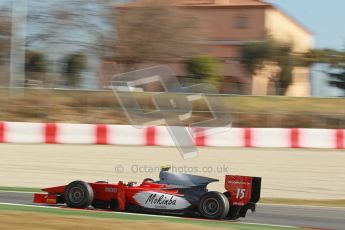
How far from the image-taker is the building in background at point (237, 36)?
23.3 metres

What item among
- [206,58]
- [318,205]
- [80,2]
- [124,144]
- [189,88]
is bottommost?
[318,205]

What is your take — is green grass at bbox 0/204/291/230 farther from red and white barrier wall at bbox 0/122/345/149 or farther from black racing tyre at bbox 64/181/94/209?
red and white barrier wall at bbox 0/122/345/149

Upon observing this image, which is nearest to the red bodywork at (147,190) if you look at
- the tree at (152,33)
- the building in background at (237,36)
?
the building in background at (237,36)

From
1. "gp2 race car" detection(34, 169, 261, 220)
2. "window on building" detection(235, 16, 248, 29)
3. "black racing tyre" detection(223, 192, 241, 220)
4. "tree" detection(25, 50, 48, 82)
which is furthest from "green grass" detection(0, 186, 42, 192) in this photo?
"window on building" detection(235, 16, 248, 29)

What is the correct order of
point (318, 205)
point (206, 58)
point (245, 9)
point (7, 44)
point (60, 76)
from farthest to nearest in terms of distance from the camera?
point (245, 9) < point (206, 58) < point (7, 44) < point (60, 76) < point (318, 205)

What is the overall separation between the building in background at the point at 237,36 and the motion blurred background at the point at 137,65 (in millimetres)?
86

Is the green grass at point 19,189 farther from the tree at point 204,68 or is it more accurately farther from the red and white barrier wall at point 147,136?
the tree at point 204,68

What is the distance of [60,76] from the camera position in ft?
70.4

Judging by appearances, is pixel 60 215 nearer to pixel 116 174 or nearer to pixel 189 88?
pixel 116 174

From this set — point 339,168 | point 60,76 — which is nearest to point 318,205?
point 339,168

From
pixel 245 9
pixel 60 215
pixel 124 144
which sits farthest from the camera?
pixel 245 9

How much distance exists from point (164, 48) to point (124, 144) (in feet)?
36.9

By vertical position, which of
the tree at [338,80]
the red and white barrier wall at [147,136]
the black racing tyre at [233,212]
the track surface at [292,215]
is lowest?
the track surface at [292,215]

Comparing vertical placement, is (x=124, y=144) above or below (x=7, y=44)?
below
